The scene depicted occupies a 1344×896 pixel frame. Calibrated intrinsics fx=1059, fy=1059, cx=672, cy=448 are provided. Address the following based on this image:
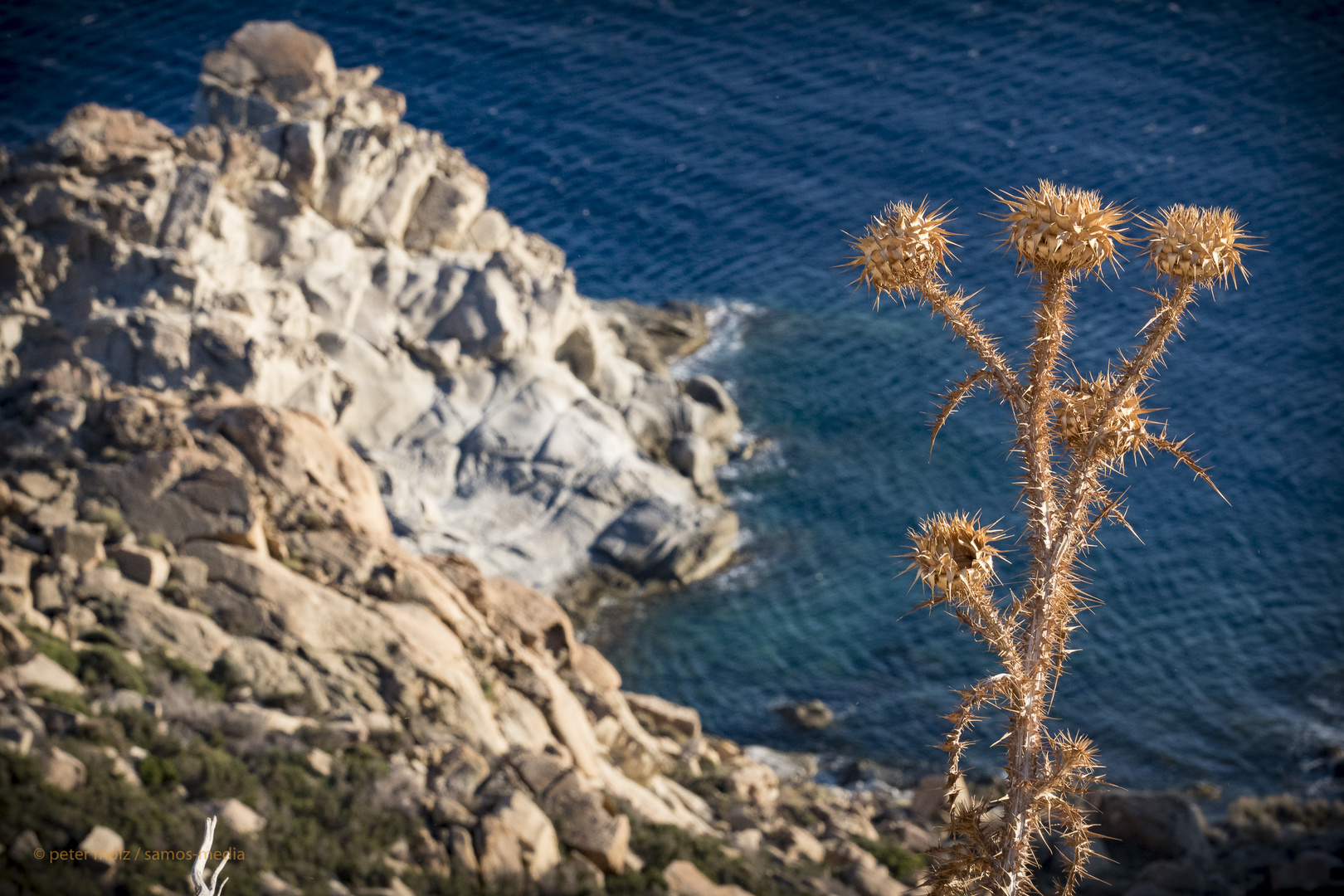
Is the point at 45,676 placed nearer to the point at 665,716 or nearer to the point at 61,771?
the point at 61,771

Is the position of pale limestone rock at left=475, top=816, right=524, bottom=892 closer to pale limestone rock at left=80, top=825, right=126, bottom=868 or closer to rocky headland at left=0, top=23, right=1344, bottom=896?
rocky headland at left=0, top=23, right=1344, bottom=896

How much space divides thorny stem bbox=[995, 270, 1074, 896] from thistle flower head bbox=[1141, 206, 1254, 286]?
816mm

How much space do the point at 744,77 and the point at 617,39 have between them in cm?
1088

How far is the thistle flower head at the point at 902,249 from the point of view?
874 centimetres

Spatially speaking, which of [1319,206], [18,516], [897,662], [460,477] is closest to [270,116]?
[460,477]

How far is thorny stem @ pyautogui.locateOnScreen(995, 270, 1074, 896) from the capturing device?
884 cm

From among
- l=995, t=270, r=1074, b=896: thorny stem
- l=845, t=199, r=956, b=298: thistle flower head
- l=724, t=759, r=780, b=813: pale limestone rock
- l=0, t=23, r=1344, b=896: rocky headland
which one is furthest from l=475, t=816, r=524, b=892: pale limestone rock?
l=845, t=199, r=956, b=298: thistle flower head

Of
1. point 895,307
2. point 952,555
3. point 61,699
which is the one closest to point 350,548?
point 61,699

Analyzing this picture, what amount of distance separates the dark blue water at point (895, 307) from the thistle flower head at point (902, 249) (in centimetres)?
2977

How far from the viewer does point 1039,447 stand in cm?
885

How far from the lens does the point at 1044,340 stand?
8781 millimetres

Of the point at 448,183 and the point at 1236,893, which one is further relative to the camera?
the point at 448,183

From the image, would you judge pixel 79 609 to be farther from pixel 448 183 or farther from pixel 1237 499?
pixel 1237 499

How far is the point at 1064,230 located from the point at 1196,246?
1187mm
